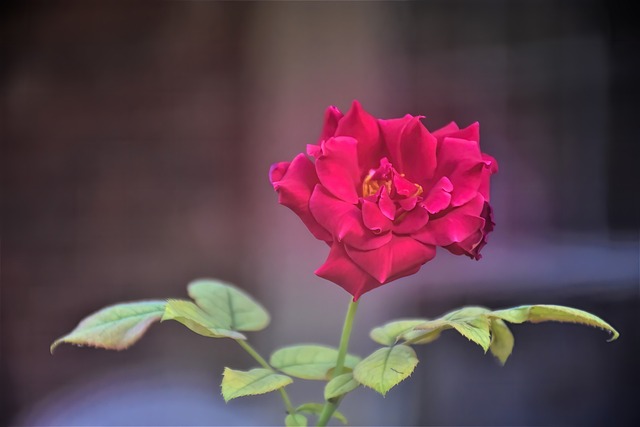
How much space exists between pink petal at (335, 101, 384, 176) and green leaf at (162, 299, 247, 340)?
0.51 ft

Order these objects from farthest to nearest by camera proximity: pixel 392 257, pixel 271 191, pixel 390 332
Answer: pixel 271 191, pixel 390 332, pixel 392 257

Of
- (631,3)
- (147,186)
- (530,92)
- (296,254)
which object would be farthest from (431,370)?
(631,3)

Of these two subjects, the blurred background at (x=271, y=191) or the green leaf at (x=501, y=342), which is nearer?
the green leaf at (x=501, y=342)

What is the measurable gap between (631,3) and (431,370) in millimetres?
802

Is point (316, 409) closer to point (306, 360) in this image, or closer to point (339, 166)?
point (306, 360)

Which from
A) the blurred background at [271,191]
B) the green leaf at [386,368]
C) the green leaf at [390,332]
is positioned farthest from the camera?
the blurred background at [271,191]

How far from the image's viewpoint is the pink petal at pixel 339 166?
384mm

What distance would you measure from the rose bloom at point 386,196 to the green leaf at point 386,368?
54mm

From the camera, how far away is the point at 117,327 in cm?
43

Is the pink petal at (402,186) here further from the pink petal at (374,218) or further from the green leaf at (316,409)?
the green leaf at (316,409)

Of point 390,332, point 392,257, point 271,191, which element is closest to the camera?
point 392,257

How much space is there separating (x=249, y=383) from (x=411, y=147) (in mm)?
205

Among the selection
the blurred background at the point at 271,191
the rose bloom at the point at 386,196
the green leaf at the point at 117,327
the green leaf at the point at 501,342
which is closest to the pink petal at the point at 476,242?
the rose bloom at the point at 386,196

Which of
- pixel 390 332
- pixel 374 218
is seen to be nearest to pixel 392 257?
pixel 374 218
